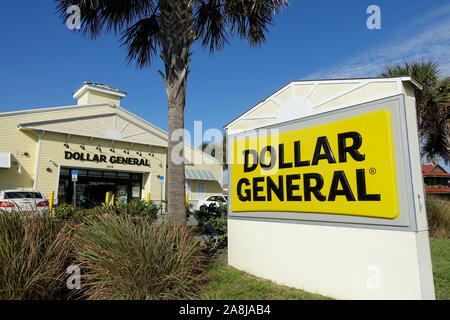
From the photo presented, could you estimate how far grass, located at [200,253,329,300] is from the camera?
3803mm

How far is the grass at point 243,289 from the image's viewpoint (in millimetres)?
3803

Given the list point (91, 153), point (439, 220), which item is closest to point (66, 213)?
point (439, 220)

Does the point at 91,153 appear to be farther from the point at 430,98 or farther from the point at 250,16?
the point at 430,98

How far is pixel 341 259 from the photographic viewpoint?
3686 mm

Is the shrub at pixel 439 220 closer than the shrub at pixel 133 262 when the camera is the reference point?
No

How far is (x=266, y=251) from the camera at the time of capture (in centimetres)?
474

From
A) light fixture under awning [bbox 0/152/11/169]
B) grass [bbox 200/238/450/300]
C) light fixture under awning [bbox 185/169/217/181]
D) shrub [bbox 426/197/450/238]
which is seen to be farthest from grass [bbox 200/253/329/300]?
light fixture under awning [bbox 185/169/217/181]

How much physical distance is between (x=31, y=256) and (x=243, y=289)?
289 cm

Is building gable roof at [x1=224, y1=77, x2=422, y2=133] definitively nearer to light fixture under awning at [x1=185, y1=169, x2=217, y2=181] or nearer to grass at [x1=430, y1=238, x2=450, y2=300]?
grass at [x1=430, y1=238, x2=450, y2=300]

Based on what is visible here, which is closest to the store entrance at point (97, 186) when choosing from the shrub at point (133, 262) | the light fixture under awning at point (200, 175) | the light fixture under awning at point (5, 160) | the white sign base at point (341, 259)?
the light fixture under awning at point (5, 160)

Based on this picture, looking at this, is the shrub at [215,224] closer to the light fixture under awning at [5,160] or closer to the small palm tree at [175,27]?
the small palm tree at [175,27]

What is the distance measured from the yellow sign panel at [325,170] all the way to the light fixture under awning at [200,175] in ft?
53.9

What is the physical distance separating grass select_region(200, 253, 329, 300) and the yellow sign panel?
1.18 meters
